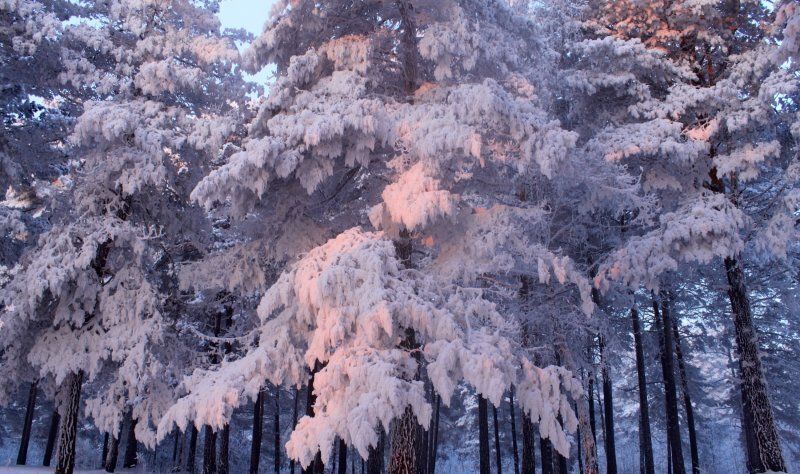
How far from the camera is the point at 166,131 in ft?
37.1

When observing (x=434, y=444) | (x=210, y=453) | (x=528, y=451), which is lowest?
(x=210, y=453)

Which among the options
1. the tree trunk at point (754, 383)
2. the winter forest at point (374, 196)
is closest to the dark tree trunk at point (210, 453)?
the winter forest at point (374, 196)

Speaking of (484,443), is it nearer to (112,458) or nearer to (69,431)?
(112,458)

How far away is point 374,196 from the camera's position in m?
10.8

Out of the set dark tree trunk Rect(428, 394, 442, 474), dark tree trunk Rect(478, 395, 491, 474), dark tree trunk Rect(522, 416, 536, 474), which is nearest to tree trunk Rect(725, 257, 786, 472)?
dark tree trunk Rect(522, 416, 536, 474)

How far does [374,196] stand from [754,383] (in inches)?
341

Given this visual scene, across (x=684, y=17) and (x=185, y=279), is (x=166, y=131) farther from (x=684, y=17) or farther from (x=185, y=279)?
(x=684, y=17)

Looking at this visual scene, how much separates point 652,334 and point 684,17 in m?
10.9

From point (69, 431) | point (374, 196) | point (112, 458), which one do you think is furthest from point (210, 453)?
point (374, 196)

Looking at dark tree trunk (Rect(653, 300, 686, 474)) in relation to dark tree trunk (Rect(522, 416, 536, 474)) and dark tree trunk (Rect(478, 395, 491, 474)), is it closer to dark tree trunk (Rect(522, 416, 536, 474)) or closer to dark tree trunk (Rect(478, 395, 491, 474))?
dark tree trunk (Rect(522, 416, 536, 474))

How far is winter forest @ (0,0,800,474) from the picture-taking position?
7703 mm

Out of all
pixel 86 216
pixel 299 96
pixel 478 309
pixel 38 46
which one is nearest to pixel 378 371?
pixel 478 309

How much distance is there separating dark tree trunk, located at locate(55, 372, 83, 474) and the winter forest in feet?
0.19

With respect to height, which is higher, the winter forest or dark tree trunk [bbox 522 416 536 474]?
the winter forest
